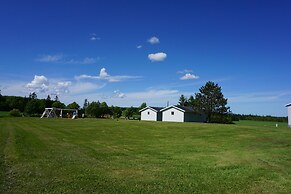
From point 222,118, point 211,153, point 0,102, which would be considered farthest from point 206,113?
point 0,102

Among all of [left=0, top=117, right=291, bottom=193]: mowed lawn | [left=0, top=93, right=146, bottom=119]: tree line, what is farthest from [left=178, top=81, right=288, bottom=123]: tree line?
[left=0, top=117, right=291, bottom=193]: mowed lawn

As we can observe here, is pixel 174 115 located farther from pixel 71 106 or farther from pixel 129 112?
pixel 71 106

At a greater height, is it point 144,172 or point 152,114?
point 152,114

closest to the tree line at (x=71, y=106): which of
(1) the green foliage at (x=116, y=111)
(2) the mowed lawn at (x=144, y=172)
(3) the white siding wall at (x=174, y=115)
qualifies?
(1) the green foliage at (x=116, y=111)

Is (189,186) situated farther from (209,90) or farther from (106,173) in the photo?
(209,90)

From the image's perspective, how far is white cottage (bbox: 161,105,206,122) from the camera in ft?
204

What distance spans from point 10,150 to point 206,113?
2140 inches

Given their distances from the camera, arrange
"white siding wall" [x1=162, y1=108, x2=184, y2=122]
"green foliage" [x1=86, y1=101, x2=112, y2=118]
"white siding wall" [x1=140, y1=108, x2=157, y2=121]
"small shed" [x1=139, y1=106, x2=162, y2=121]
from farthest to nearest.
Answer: "green foliage" [x1=86, y1=101, x2=112, y2=118]
"white siding wall" [x1=140, y1=108, x2=157, y2=121]
"small shed" [x1=139, y1=106, x2=162, y2=121]
"white siding wall" [x1=162, y1=108, x2=184, y2=122]

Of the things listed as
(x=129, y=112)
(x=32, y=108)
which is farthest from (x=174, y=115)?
(x=32, y=108)

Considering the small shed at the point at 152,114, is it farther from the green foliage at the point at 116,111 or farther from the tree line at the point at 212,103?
the green foliage at the point at 116,111

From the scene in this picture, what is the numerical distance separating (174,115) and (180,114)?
1.59 metres

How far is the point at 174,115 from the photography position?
63625mm

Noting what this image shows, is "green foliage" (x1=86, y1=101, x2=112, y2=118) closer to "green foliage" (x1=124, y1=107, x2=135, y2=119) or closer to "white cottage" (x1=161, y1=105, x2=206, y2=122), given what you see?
"green foliage" (x1=124, y1=107, x2=135, y2=119)

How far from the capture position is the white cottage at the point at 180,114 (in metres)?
62.1
